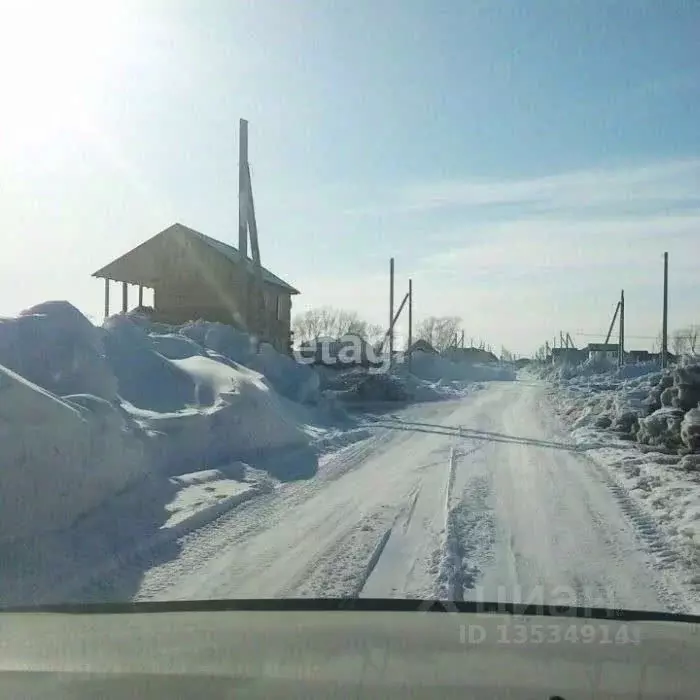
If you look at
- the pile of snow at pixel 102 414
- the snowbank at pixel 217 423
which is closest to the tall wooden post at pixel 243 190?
the pile of snow at pixel 102 414

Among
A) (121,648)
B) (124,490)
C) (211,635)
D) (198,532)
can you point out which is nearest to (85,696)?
(121,648)

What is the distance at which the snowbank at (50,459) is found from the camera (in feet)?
22.4

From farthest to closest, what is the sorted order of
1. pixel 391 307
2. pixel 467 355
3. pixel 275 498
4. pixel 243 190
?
pixel 467 355
pixel 391 307
pixel 243 190
pixel 275 498

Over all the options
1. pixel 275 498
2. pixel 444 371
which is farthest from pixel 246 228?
pixel 444 371

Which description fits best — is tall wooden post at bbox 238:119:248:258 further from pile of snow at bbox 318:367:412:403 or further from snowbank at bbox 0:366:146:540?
snowbank at bbox 0:366:146:540

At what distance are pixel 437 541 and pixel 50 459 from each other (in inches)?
147

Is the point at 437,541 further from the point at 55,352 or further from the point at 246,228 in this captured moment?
the point at 246,228

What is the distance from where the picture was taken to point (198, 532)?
7781 mm

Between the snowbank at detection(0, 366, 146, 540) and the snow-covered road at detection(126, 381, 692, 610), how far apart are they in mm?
1195

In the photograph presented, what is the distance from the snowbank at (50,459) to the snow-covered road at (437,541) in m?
1.19

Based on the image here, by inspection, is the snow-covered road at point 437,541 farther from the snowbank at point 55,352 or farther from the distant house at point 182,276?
the distant house at point 182,276

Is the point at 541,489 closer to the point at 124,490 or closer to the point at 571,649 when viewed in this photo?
the point at 124,490

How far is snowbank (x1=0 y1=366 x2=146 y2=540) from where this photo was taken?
683cm

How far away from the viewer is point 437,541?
7.38 metres
